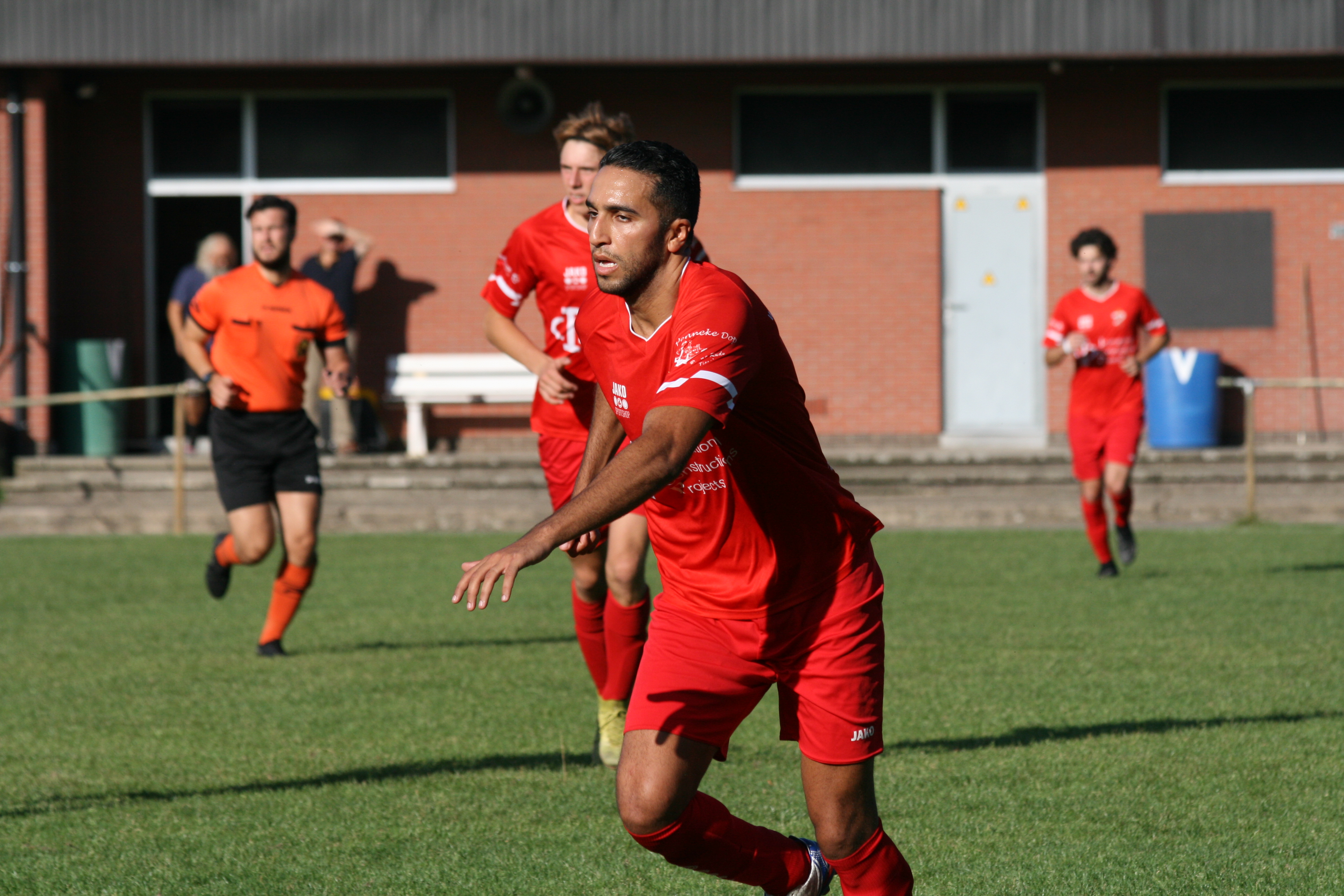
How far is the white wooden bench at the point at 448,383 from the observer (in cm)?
1672

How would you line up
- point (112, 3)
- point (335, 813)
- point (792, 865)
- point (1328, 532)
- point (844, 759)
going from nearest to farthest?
point (844, 759)
point (792, 865)
point (335, 813)
point (1328, 532)
point (112, 3)

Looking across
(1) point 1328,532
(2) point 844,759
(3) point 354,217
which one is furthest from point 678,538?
(3) point 354,217

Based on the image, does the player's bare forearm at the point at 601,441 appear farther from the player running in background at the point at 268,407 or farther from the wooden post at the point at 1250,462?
the wooden post at the point at 1250,462

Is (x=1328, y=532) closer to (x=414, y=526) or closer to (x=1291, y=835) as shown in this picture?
(x=414, y=526)

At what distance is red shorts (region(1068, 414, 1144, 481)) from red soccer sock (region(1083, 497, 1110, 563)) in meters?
0.21

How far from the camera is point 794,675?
356 cm

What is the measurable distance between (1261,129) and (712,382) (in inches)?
618

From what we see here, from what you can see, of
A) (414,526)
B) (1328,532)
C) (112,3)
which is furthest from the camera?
(112,3)

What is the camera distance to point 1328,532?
13117mm

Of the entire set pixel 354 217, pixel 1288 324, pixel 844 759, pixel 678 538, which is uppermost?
pixel 354 217

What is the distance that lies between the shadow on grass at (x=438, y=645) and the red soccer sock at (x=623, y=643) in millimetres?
2643

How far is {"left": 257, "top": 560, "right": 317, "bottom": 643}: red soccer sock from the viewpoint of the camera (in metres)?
7.97

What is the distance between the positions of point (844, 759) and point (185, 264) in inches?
602

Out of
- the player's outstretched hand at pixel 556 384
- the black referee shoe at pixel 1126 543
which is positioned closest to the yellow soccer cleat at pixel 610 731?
the player's outstretched hand at pixel 556 384
